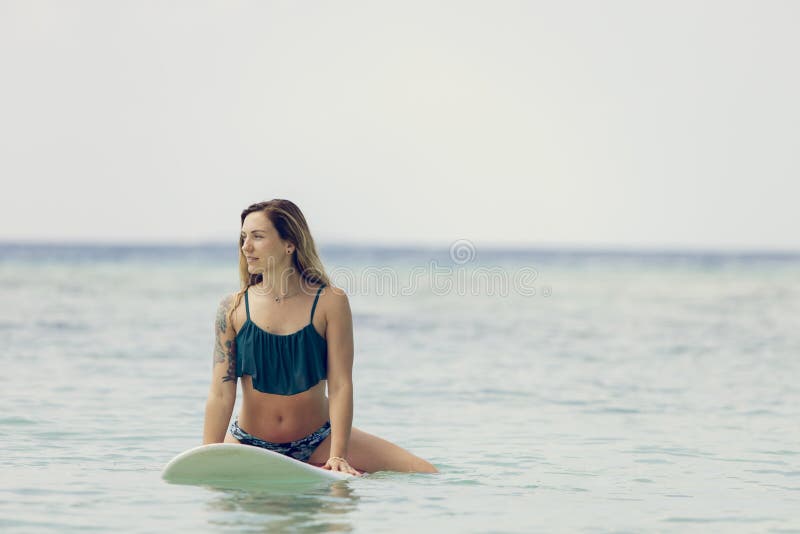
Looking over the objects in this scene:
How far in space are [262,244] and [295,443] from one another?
1092 millimetres

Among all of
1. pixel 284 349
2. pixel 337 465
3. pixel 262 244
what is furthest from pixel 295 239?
pixel 337 465

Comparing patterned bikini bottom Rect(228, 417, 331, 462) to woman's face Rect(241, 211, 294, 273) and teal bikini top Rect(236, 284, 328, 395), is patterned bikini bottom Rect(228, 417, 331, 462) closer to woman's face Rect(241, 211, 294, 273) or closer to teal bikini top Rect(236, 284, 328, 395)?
teal bikini top Rect(236, 284, 328, 395)

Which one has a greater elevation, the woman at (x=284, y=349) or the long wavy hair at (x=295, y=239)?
the long wavy hair at (x=295, y=239)

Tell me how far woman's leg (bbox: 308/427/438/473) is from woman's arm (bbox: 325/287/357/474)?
0.64ft

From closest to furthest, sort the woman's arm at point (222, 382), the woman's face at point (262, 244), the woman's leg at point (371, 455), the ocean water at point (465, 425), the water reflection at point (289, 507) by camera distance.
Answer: the water reflection at point (289, 507) → the ocean water at point (465, 425) → the woman's face at point (262, 244) → the woman's arm at point (222, 382) → the woman's leg at point (371, 455)

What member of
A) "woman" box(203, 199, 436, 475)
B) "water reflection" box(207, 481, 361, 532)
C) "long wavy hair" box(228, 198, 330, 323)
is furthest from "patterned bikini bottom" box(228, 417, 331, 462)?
"long wavy hair" box(228, 198, 330, 323)

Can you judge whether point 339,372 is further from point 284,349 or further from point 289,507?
point 289,507

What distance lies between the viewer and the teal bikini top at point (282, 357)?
578 cm

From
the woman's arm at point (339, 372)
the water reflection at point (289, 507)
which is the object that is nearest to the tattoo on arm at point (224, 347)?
the woman's arm at point (339, 372)

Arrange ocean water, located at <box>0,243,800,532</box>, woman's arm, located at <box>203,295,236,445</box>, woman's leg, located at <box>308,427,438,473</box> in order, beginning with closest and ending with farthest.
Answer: ocean water, located at <box>0,243,800,532</box>
woman's arm, located at <box>203,295,236,445</box>
woman's leg, located at <box>308,427,438,473</box>

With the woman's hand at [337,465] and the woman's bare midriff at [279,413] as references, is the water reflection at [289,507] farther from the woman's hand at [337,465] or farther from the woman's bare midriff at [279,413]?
the woman's bare midriff at [279,413]

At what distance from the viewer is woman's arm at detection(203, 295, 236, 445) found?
5.82 metres

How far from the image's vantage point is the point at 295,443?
5.89 meters

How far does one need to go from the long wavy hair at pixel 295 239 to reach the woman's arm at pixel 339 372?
156 millimetres
